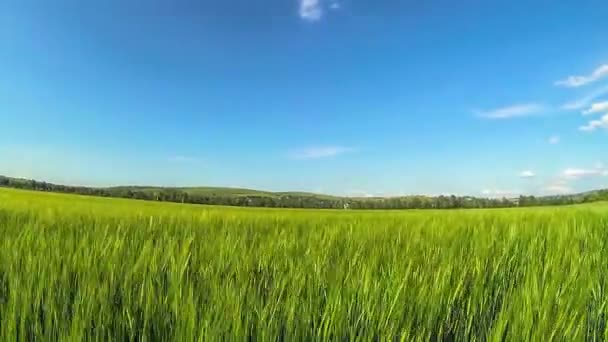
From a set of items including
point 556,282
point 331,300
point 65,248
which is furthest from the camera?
point 65,248

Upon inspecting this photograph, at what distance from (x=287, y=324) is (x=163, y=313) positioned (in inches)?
13.4

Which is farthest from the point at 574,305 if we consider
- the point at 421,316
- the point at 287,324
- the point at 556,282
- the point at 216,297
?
the point at 216,297

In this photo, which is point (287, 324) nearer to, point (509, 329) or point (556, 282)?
point (509, 329)

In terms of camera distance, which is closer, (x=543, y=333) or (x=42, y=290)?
(x=543, y=333)

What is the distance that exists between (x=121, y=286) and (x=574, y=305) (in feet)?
4.45

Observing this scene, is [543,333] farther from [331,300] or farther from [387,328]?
[331,300]

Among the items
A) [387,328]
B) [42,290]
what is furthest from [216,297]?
[42,290]

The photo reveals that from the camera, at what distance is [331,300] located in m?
0.94

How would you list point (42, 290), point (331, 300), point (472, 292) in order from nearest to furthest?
point (331, 300), point (42, 290), point (472, 292)

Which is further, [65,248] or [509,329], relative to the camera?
[65,248]

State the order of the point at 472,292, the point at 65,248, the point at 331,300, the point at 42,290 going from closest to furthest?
the point at 331,300
the point at 42,290
the point at 472,292
the point at 65,248

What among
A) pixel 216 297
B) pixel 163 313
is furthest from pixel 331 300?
pixel 163 313

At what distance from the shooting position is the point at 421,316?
98 centimetres

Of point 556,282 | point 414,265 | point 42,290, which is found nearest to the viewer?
point 42,290
